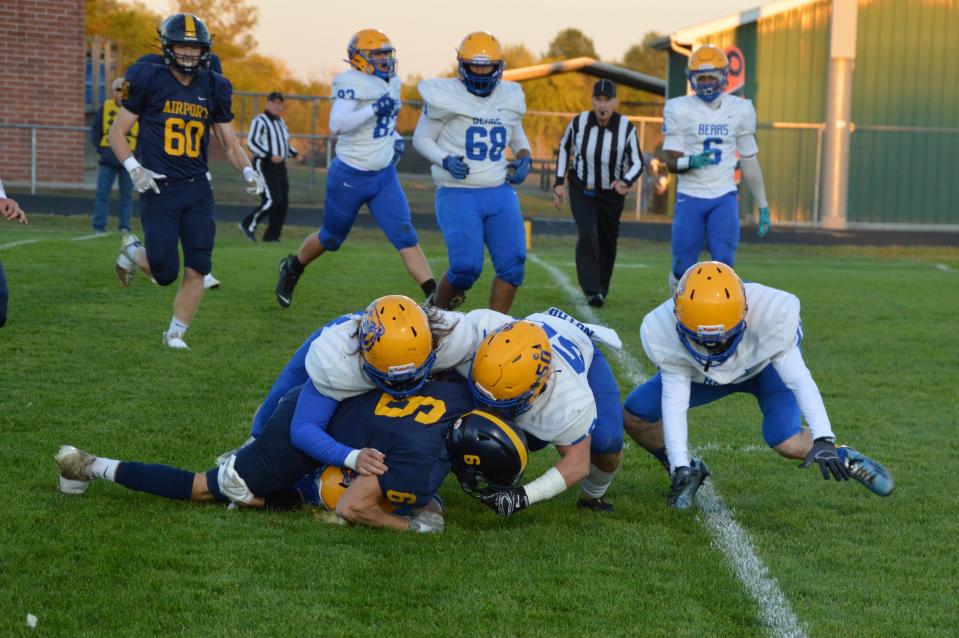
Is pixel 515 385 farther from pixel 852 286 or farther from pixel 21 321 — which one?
pixel 852 286

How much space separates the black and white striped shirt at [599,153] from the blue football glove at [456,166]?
2.62 meters

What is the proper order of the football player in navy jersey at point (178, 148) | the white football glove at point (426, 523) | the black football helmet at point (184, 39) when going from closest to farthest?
the white football glove at point (426, 523) < the black football helmet at point (184, 39) < the football player in navy jersey at point (178, 148)

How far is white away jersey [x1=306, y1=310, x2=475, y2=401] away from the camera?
4445 millimetres

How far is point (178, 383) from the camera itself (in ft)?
22.1

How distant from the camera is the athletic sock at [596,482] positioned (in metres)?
4.78

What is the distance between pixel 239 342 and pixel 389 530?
374 cm

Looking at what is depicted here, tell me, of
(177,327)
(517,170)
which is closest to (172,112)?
(177,327)

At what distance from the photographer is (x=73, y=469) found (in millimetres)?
4641

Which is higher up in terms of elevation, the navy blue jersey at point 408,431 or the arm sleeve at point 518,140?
the arm sleeve at point 518,140

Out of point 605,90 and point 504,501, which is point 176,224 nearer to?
point 504,501

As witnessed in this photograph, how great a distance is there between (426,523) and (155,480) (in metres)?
0.97

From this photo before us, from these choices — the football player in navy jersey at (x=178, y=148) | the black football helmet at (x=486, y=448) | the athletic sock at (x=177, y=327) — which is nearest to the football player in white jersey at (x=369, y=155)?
the football player in navy jersey at (x=178, y=148)

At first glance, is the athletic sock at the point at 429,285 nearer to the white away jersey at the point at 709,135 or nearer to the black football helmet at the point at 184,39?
the white away jersey at the point at 709,135

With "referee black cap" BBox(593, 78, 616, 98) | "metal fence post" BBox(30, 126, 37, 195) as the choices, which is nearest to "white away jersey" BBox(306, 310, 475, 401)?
"referee black cap" BBox(593, 78, 616, 98)
